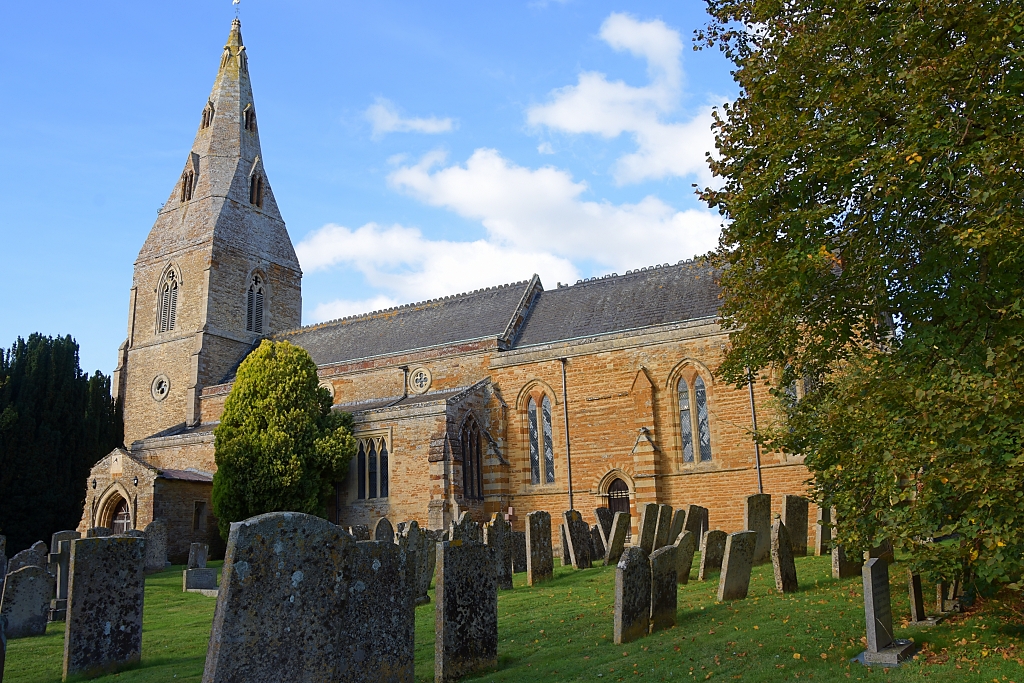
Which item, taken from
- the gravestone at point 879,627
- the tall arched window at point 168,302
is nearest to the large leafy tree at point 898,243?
the gravestone at point 879,627

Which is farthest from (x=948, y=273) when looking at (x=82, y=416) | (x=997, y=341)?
(x=82, y=416)

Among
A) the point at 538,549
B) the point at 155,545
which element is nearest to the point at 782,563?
the point at 538,549

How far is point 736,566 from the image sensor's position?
408 inches

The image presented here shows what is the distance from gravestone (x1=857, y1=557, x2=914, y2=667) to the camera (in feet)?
23.4

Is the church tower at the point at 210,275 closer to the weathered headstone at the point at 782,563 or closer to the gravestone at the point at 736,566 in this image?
the gravestone at the point at 736,566

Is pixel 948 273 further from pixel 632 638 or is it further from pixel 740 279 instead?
pixel 632 638

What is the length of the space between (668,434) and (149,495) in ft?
54.9

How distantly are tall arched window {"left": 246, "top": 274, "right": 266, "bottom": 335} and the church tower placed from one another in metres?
0.05

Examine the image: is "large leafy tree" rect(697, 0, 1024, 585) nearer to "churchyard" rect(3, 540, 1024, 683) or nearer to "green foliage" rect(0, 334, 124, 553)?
"churchyard" rect(3, 540, 1024, 683)

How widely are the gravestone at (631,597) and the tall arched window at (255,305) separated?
30.6m

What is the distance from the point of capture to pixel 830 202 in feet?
31.3

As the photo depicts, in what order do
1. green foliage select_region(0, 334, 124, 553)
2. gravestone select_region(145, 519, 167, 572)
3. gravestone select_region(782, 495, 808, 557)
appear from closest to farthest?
gravestone select_region(782, 495, 808, 557) → gravestone select_region(145, 519, 167, 572) → green foliage select_region(0, 334, 124, 553)

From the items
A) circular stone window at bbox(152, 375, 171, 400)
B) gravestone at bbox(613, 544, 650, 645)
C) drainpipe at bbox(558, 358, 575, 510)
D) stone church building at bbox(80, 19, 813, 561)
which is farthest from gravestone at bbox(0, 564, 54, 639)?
circular stone window at bbox(152, 375, 171, 400)

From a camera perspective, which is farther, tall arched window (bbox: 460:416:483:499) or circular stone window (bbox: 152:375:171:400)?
circular stone window (bbox: 152:375:171:400)
